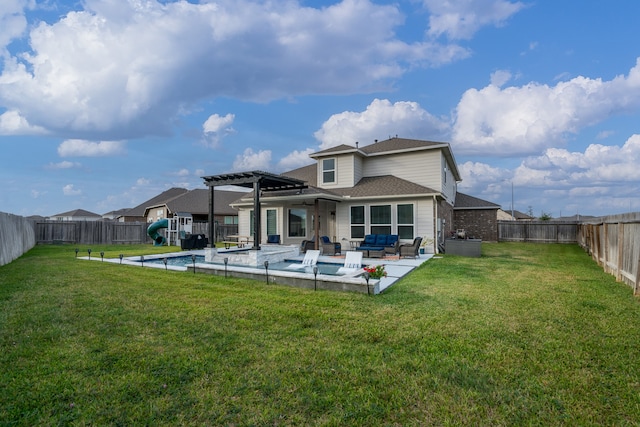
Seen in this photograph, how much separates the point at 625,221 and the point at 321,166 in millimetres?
13430

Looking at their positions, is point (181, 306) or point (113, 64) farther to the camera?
point (113, 64)

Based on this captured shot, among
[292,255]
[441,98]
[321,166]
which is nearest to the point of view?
[292,255]

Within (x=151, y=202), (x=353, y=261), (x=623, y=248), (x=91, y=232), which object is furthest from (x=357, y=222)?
(x=151, y=202)

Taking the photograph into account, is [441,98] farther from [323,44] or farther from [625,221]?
[625,221]

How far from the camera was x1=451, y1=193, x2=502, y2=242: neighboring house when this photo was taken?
2503 cm

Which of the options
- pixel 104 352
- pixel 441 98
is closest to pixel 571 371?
pixel 104 352

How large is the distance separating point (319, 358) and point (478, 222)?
24687mm

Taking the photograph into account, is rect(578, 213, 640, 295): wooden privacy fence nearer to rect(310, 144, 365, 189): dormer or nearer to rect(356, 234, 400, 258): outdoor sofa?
rect(356, 234, 400, 258): outdoor sofa

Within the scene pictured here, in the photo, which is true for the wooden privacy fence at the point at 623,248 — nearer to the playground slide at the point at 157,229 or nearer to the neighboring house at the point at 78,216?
the playground slide at the point at 157,229

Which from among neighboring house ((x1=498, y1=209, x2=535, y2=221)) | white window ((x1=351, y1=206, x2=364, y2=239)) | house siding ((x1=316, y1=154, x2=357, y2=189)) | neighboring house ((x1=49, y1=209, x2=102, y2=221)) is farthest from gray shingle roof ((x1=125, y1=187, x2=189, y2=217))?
neighboring house ((x1=498, y1=209, x2=535, y2=221))

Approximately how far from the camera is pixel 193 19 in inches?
438

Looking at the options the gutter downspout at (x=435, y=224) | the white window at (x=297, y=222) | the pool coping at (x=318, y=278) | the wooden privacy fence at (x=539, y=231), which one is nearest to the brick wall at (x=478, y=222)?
the wooden privacy fence at (x=539, y=231)

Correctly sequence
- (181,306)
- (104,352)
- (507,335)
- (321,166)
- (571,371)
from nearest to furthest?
(571,371), (104,352), (507,335), (181,306), (321,166)

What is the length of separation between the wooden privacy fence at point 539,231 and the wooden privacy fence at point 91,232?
93.3 feet
